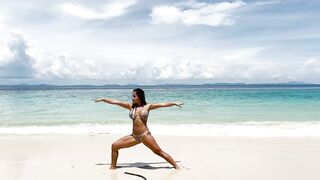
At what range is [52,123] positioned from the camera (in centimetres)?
1933

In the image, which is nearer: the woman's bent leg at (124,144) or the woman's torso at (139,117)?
the woman's torso at (139,117)

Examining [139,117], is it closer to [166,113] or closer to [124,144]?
[124,144]

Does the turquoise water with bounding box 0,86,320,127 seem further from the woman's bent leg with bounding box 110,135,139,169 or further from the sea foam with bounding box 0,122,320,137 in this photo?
the woman's bent leg with bounding box 110,135,139,169

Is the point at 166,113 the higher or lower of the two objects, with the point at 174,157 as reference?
lower

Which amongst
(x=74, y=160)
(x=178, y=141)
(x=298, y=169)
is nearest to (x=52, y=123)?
(x=178, y=141)

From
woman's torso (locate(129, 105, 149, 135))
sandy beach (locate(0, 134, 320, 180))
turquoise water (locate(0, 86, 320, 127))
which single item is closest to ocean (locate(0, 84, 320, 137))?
turquoise water (locate(0, 86, 320, 127))

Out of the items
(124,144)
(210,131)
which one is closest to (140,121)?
(124,144)

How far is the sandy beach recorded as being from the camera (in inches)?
289

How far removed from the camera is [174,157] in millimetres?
9195

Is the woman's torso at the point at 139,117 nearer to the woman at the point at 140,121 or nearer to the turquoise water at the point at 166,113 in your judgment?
the woman at the point at 140,121

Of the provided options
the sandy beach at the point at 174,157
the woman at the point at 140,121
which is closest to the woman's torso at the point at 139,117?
the woman at the point at 140,121

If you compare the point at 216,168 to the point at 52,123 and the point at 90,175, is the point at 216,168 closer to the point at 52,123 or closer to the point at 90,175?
the point at 90,175

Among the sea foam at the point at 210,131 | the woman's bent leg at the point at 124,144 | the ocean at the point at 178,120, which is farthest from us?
the ocean at the point at 178,120

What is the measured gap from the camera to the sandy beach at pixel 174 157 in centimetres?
734
